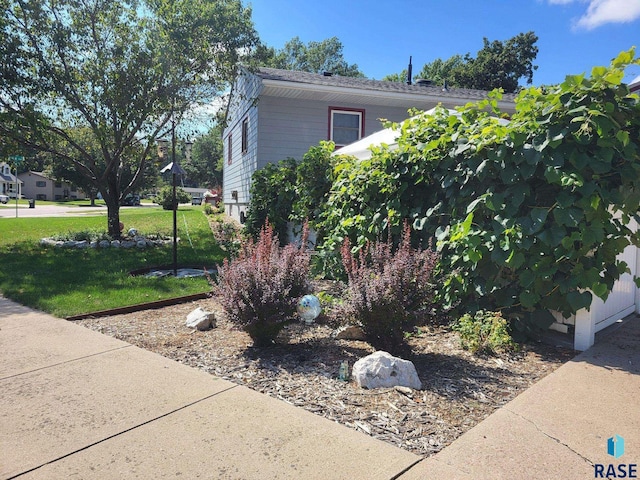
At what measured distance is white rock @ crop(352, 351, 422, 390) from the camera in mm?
3189

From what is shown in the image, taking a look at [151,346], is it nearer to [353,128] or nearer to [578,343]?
[578,343]

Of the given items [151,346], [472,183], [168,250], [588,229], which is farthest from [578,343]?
[168,250]

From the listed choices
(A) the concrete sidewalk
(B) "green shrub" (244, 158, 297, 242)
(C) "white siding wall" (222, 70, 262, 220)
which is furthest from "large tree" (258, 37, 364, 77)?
(A) the concrete sidewalk

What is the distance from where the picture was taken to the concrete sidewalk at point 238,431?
221 cm

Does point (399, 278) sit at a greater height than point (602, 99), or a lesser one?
lesser

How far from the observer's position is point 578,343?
406 cm

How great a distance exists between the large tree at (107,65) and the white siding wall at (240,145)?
1718 mm

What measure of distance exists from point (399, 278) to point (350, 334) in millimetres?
1001

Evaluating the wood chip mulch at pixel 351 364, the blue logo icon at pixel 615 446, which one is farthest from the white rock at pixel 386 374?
the blue logo icon at pixel 615 446

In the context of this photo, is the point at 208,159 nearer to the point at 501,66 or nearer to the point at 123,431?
the point at 501,66

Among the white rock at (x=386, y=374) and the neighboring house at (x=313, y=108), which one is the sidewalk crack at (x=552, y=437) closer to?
the white rock at (x=386, y=374)

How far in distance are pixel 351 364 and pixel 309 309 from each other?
108 cm

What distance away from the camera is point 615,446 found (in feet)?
7.89

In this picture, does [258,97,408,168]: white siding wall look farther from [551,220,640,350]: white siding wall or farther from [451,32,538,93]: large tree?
[451,32,538,93]: large tree
